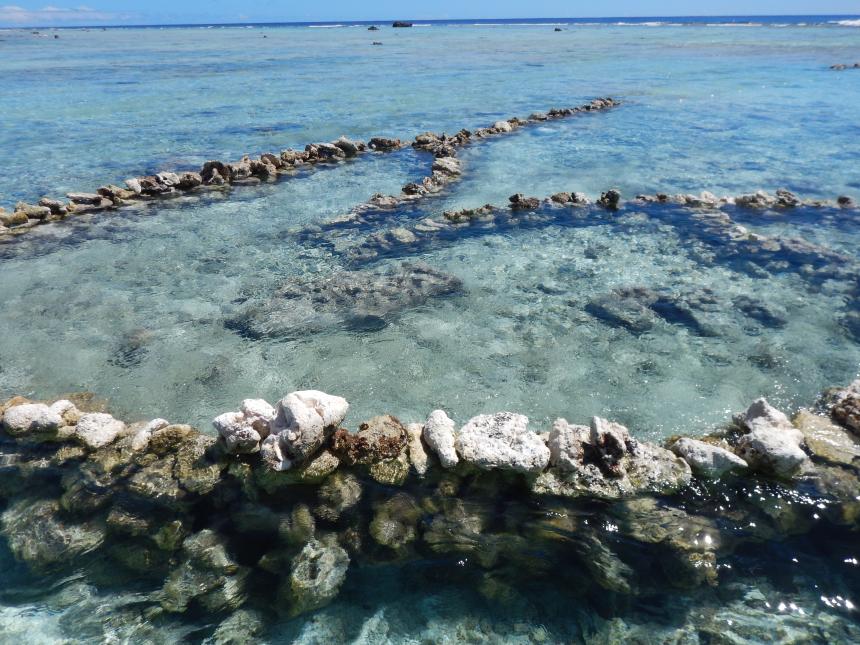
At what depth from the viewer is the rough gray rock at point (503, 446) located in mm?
7109

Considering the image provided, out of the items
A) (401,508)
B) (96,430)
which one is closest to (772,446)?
(401,508)

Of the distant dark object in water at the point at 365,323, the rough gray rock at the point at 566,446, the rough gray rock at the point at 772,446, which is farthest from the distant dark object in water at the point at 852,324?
the distant dark object in water at the point at 365,323

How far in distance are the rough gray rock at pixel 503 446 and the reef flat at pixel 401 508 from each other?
2 cm

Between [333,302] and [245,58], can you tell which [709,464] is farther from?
[245,58]

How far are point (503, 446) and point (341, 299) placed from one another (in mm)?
7029

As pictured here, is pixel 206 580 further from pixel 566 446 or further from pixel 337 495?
pixel 566 446

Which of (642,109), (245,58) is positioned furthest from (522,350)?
(245,58)

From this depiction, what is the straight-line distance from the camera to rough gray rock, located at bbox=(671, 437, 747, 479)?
723 centimetres

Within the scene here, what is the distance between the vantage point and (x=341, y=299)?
13.1m

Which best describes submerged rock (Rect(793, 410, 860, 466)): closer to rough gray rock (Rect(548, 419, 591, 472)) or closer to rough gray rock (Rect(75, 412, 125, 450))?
rough gray rock (Rect(548, 419, 591, 472))

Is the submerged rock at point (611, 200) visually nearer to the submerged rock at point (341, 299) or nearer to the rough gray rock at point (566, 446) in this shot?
the submerged rock at point (341, 299)

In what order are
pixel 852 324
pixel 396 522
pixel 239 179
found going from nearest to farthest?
1. pixel 396 522
2. pixel 852 324
3. pixel 239 179

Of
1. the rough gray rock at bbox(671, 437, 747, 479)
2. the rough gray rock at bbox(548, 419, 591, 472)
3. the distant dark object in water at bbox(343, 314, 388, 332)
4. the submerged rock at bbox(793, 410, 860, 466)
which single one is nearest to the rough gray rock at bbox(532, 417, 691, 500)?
the rough gray rock at bbox(548, 419, 591, 472)

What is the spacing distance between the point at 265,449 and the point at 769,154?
2756cm
